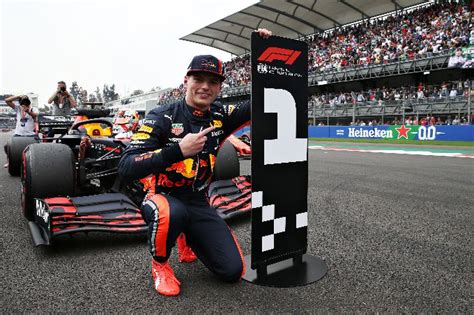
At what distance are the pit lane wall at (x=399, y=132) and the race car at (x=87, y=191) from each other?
1172cm

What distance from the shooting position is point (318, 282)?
2090 millimetres

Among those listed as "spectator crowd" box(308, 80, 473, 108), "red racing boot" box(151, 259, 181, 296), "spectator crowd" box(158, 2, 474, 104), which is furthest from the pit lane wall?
"red racing boot" box(151, 259, 181, 296)

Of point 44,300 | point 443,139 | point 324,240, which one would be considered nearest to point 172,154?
point 44,300

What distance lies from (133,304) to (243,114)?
1267 millimetres

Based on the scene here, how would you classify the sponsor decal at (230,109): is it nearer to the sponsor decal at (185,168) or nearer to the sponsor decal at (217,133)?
the sponsor decal at (217,133)

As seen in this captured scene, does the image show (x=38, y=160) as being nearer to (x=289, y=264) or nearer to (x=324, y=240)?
(x=289, y=264)

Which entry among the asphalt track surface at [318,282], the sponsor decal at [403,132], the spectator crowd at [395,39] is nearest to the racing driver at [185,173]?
the asphalt track surface at [318,282]

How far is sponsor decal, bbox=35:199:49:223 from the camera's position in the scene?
2.53 metres

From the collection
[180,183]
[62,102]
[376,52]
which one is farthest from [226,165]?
[376,52]

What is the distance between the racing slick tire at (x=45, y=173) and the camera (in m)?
2.90

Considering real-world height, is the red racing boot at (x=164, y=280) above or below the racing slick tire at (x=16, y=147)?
below

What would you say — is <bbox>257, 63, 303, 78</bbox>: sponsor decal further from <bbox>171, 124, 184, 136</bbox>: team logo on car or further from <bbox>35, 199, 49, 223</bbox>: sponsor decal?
<bbox>35, 199, 49, 223</bbox>: sponsor decal

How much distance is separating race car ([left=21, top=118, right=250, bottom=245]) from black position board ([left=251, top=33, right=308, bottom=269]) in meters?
0.92

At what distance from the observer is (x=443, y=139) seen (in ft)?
43.0
